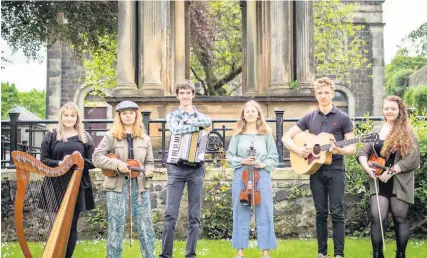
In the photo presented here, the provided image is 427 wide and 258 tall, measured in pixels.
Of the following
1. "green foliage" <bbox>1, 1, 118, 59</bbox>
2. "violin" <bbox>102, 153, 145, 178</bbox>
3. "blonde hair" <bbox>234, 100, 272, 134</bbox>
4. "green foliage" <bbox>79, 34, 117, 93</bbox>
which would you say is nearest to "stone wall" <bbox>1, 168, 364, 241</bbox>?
"blonde hair" <bbox>234, 100, 272, 134</bbox>

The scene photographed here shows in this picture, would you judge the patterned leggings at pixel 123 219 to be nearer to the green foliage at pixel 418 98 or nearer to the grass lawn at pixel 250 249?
the grass lawn at pixel 250 249

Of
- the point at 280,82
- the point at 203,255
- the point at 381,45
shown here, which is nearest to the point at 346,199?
the point at 203,255

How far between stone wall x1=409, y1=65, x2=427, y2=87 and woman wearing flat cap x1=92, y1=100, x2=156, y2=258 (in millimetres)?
31011

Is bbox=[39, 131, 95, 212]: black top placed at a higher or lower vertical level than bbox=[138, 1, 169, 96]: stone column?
lower

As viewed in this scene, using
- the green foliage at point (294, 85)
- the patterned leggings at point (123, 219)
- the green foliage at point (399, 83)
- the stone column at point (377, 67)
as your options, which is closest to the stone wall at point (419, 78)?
the green foliage at point (399, 83)

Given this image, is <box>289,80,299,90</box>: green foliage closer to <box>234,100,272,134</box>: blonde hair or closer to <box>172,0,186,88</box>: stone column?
<box>172,0,186,88</box>: stone column

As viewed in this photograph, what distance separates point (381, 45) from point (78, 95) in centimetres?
1668

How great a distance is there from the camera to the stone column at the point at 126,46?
46.1 feet

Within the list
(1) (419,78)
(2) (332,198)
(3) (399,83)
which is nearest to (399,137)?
(2) (332,198)

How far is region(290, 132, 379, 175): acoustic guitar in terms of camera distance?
7.30m

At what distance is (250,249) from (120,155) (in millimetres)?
2888

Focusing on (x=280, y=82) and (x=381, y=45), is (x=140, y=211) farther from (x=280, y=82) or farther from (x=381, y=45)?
(x=381, y=45)

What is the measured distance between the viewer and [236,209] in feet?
25.2

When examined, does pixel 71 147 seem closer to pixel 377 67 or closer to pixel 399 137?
pixel 399 137
